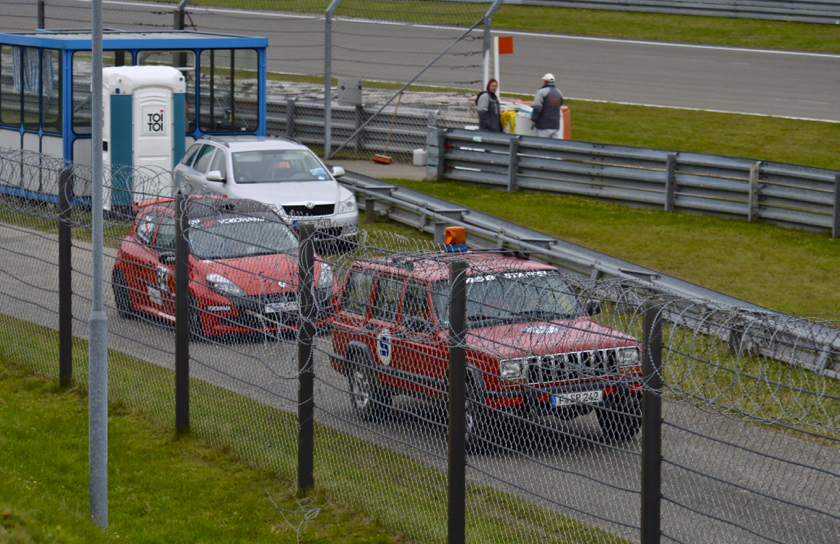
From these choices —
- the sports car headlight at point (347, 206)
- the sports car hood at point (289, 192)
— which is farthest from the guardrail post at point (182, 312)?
the sports car headlight at point (347, 206)

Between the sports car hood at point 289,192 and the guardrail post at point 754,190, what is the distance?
657 cm

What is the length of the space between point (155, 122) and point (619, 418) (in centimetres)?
1492

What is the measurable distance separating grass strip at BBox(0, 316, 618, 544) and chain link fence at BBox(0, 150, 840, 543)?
0.03 m

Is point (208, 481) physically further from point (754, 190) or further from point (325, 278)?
point (754, 190)

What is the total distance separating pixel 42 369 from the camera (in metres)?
10.6

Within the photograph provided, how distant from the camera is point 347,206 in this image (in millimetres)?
17422

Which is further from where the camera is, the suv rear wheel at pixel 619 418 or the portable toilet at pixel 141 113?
the portable toilet at pixel 141 113

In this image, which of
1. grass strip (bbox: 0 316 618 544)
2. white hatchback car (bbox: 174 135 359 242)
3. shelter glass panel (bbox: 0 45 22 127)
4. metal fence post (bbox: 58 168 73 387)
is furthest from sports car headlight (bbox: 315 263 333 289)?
shelter glass panel (bbox: 0 45 22 127)

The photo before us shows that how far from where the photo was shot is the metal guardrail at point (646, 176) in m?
17.4

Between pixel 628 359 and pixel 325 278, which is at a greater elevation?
pixel 325 278

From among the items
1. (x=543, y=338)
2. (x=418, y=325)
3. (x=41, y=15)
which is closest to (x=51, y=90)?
(x=41, y=15)

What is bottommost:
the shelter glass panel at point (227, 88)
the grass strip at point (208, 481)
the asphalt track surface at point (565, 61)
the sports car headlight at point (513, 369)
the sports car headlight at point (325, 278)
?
the grass strip at point (208, 481)

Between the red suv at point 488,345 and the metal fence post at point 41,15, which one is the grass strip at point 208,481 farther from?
the metal fence post at point 41,15

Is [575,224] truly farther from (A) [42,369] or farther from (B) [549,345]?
(B) [549,345]
